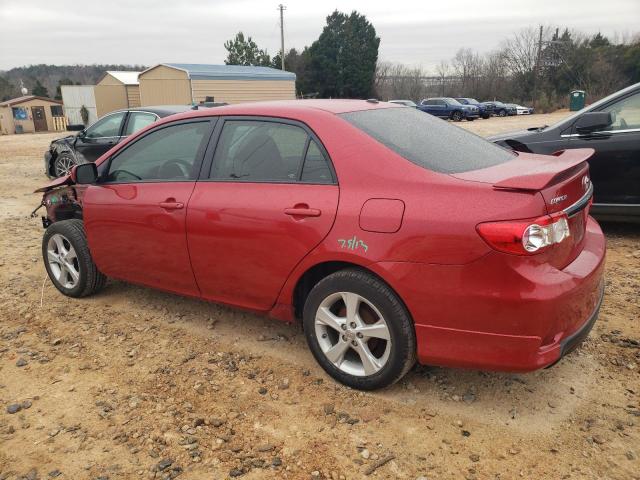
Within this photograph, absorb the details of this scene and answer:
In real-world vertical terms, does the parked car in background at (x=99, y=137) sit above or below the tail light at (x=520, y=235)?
above

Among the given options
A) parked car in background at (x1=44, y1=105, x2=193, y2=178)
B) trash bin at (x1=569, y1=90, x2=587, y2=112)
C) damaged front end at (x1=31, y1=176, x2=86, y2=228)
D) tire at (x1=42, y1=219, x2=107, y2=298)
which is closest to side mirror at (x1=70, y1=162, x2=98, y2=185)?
damaged front end at (x1=31, y1=176, x2=86, y2=228)

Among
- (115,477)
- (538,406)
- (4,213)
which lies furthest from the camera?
(4,213)

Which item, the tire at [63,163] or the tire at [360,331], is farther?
the tire at [63,163]

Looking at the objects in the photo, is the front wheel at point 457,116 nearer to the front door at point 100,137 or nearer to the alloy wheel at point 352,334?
the front door at point 100,137

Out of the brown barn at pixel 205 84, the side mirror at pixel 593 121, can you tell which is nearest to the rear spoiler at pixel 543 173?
the side mirror at pixel 593 121

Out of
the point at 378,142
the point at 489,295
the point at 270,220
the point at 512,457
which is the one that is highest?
the point at 378,142

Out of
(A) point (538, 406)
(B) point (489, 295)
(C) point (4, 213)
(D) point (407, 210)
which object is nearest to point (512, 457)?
(A) point (538, 406)

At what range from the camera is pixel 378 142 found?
2912mm

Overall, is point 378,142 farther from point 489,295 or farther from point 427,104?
point 427,104

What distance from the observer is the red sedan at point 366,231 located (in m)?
2.47

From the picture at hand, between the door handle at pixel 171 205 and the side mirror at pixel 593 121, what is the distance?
163 inches

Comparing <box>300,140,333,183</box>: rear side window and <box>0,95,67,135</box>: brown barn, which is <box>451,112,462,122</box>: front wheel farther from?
<box>300,140,333,183</box>: rear side window

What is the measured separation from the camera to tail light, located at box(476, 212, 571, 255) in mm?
2385

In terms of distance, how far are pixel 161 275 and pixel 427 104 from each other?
32.1 m
